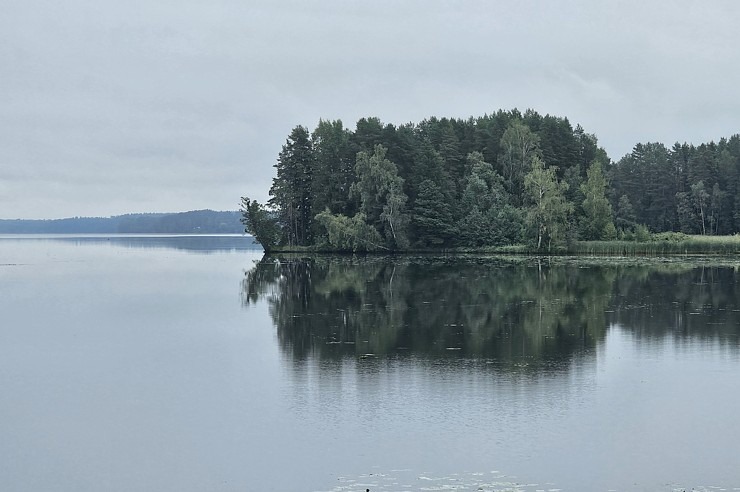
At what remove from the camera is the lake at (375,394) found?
46.5ft

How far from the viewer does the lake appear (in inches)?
559

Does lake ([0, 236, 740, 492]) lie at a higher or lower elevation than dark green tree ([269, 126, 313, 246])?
lower

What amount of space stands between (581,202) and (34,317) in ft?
257

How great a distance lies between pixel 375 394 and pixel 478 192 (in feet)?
277

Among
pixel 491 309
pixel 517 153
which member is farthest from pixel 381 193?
pixel 491 309

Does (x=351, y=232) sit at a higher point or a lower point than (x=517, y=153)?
lower

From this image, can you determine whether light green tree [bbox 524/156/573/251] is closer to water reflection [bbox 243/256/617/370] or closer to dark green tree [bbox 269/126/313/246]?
water reflection [bbox 243/256/617/370]

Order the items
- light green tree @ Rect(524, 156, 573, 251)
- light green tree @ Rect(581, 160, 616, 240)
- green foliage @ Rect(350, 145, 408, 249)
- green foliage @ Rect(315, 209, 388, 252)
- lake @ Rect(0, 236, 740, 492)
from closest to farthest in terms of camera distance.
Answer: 1. lake @ Rect(0, 236, 740, 492)
2. light green tree @ Rect(524, 156, 573, 251)
3. green foliage @ Rect(315, 209, 388, 252)
4. green foliage @ Rect(350, 145, 408, 249)
5. light green tree @ Rect(581, 160, 616, 240)

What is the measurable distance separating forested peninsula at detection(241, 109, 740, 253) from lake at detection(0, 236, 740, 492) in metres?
51.2

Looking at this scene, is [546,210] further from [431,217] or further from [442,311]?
[442,311]

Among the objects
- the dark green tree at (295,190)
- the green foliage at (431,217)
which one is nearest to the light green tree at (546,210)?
the green foliage at (431,217)

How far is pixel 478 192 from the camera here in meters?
102

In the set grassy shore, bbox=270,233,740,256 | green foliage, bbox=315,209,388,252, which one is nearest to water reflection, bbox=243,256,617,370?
green foliage, bbox=315,209,388,252

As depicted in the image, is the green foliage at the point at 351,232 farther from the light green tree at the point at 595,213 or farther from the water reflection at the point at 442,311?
the light green tree at the point at 595,213
